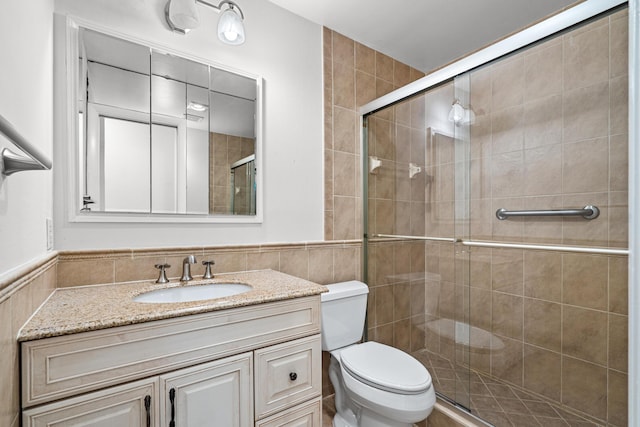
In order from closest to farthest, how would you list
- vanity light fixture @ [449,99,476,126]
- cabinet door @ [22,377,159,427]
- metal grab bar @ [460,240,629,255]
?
cabinet door @ [22,377,159,427] < metal grab bar @ [460,240,629,255] < vanity light fixture @ [449,99,476,126]

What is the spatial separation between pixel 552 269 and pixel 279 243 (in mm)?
1495

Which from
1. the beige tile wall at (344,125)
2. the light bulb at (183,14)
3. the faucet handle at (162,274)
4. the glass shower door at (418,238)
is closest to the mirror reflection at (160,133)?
the light bulb at (183,14)

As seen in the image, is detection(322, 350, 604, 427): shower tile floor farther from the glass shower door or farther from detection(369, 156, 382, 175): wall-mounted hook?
detection(369, 156, 382, 175): wall-mounted hook

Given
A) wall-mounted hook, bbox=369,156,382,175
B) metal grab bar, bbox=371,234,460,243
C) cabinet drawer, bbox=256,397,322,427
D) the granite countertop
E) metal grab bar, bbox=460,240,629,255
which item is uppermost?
wall-mounted hook, bbox=369,156,382,175

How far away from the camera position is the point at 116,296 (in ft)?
3.73

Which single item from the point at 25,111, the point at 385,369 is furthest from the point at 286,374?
the point at 25,111

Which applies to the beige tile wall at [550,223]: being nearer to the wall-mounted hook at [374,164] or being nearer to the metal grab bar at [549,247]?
the metal grab bar at [549,247]

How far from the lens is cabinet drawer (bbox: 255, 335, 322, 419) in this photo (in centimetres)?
114

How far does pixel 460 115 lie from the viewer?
1774 millimetres

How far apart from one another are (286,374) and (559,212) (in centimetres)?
157

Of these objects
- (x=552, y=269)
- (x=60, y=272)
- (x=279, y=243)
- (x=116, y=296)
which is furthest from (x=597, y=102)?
(x=60, y=272)

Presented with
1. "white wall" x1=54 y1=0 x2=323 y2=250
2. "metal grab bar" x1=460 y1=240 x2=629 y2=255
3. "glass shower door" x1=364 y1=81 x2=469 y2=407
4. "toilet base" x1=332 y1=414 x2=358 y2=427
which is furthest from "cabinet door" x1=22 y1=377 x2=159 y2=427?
"metal grab bar" x1=460 y1=240 x2=629 y2=255

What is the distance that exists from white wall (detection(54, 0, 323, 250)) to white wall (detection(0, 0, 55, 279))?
264 millimetres

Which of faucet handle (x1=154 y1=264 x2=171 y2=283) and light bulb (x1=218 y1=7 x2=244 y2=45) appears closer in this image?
faucet handle (x1=154 y1=264 x2=171 y2=283)
